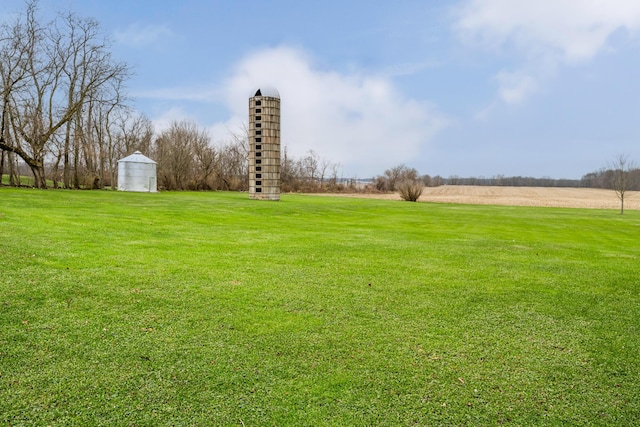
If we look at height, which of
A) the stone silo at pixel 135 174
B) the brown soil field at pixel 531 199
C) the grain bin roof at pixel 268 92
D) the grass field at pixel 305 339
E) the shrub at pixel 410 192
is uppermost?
the grain bin roof at pixel 268 92

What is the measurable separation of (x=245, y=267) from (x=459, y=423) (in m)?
4.24

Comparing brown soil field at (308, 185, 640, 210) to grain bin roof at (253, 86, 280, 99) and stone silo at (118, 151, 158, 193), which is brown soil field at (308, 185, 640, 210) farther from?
stone silo at (118, 151, 158, 193)

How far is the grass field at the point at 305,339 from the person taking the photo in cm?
282

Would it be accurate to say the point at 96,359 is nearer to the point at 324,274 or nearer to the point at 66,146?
the point at 324,274

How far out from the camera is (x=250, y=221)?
1370cm

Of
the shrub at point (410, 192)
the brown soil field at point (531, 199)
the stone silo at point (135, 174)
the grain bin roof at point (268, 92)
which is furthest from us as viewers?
the brown soil field at point (531, 199)

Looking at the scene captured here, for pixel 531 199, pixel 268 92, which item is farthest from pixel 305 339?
pixel 531 199

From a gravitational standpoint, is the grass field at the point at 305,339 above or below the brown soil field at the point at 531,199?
below

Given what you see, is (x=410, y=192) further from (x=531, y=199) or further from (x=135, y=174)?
(x=135, y=174)

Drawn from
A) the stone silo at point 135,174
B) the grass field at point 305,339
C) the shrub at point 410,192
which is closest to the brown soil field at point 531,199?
the shrub at point 410,192

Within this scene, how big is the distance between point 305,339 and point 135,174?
31628 mm

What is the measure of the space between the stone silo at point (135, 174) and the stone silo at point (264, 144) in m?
10.0

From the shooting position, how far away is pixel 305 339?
3.84 m

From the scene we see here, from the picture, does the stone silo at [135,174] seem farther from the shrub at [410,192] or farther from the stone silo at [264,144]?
the shrub at [410,192]
